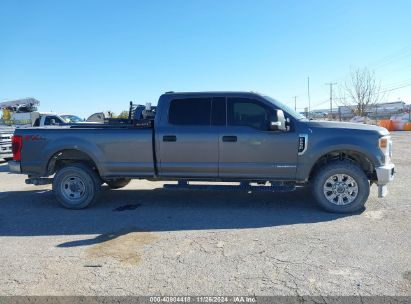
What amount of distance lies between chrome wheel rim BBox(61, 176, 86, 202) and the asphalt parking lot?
0.32m

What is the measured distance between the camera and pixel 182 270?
3848 millimetres

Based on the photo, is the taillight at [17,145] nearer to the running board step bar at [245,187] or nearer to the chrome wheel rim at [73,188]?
the chrome wheel rim at [73,188]

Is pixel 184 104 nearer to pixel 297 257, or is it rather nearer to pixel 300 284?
pixel 297 257

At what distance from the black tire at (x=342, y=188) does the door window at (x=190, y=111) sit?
7.18 feet

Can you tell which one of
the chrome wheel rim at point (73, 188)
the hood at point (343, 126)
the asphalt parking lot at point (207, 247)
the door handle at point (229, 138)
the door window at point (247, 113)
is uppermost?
the door window at point (247, 113)

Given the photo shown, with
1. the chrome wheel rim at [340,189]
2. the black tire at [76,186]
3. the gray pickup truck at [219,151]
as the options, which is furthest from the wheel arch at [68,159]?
the chrome wheel rim at [340,189]

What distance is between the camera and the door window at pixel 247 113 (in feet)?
19.7

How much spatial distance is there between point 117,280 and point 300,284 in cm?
184

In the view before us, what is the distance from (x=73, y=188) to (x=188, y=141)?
2.37 metres

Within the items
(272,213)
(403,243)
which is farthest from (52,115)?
(403,243)

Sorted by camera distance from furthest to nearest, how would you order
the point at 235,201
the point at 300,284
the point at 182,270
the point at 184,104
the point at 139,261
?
the point at 235,201, the point at 184,104, the point at 139,261, the point at 182,270, the point at 300,284

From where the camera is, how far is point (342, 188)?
5.88m

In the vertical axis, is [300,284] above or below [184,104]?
below

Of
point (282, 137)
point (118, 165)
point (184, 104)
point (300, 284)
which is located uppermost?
point (184, 104)
